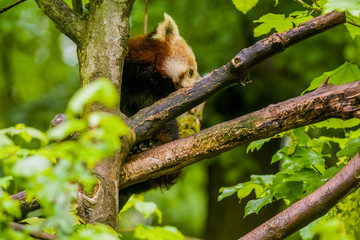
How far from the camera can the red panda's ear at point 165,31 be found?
4.12 m

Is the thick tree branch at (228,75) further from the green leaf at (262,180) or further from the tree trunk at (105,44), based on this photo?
the green leaf at (262,180)

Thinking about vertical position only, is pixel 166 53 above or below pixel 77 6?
above

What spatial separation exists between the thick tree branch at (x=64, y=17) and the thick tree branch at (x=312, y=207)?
1.54 meters

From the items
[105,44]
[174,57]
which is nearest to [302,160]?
[105,44]

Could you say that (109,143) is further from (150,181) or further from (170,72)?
(170,72)

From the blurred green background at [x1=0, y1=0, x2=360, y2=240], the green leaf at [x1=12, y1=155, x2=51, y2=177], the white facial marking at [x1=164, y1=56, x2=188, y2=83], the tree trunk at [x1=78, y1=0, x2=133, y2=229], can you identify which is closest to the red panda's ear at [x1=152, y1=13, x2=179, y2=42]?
the white facial marking at [x1=164, y1=56, x2=188, y2=83]

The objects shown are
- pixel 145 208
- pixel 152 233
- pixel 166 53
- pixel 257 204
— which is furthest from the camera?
pixel 166 53

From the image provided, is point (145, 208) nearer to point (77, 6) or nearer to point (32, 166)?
point (77, 6)

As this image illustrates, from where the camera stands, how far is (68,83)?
830 centimetres

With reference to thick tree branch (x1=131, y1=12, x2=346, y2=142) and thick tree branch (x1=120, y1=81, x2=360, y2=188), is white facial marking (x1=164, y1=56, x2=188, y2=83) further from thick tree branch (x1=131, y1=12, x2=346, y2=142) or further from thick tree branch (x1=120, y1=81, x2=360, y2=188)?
thick tree branch (x1=120, y1=81, x2=360, y2=188)

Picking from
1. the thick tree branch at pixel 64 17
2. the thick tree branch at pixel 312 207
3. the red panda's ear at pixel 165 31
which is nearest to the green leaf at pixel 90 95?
the thick tree branch at pixel 312 207

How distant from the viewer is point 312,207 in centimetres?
211

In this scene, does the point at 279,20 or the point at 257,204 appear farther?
the point at 279,20

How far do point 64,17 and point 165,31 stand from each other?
1597 mm
